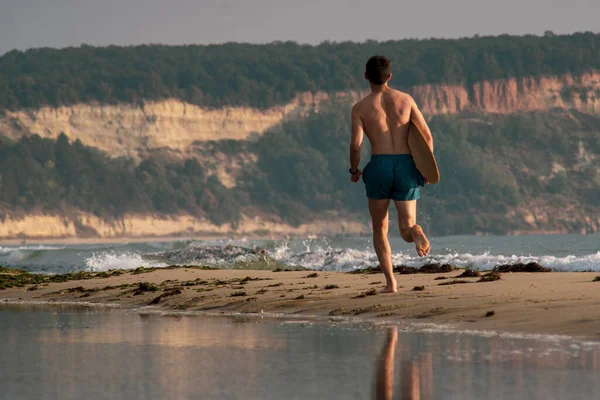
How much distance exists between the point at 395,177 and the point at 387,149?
0.29 meters

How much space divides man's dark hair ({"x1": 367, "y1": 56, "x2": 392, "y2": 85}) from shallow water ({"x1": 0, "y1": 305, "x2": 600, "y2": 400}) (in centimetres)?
255

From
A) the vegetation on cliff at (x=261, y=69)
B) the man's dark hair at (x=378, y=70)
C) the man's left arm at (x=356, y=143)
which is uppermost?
the vegetation on cliff at (x=261, y=69)

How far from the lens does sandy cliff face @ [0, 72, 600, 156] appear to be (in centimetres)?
14200

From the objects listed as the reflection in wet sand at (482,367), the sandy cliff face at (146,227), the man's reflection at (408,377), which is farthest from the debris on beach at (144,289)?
the sandy cliff face at (146,227)

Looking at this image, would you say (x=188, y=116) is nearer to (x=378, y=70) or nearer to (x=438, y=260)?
(x=438, y=260)

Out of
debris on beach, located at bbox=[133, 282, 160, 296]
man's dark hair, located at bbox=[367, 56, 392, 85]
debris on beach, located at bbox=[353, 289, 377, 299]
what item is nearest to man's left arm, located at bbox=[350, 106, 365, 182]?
man's dark hair, located at bbox=[367, 56, 392, 85]

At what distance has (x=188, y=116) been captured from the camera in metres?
144

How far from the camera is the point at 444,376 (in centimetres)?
602

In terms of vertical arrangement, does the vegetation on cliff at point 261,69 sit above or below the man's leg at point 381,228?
above

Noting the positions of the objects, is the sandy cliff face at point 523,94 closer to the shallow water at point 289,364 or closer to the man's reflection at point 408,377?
the shallow water at point 289,364

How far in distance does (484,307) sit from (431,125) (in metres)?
142

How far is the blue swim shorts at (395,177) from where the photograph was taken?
10.3 meters

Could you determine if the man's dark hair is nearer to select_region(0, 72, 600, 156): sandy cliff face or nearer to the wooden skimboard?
the wooden skimboard

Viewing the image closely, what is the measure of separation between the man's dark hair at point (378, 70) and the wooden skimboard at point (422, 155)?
0.61 m
